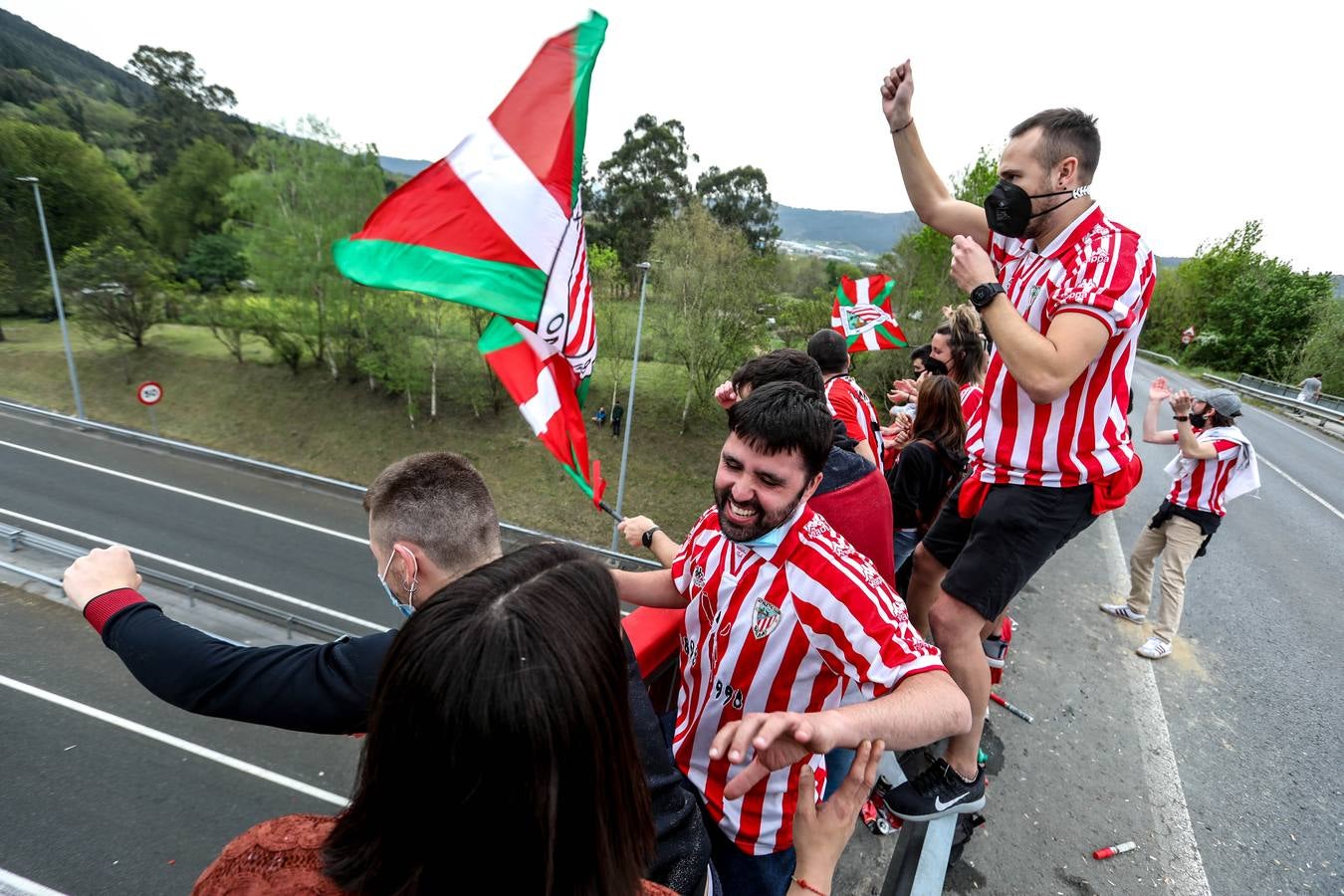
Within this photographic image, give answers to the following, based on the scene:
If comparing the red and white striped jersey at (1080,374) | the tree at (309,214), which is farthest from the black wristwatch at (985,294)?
the tree at (309,214)

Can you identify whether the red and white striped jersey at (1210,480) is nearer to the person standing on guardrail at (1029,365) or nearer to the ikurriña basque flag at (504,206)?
the person standing on guardrail at (1029,365)

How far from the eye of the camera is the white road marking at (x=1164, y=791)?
3195mm

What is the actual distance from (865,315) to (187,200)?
54.6m

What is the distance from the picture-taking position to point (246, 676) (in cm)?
180

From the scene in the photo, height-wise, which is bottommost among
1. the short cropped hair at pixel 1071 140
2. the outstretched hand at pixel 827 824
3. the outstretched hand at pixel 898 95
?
the outstretched hand at pixel 827 824

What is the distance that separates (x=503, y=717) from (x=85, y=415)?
37539 millimetres

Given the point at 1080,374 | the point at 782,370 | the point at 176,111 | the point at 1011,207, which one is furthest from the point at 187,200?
the point at 1080,374

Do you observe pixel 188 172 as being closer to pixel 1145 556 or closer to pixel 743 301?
pixel 743 301

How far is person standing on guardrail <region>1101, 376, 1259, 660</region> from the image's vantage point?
5.49 meters

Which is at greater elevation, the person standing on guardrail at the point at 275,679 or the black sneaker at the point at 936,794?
the person standing on guardrail at the point at 275,679

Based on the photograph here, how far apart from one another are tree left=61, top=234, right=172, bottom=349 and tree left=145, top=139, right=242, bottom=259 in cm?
1471

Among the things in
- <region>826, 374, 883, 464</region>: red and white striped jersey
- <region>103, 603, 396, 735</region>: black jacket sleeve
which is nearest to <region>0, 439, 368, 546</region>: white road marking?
<region>826, 374, 883, 464</region>: red and white striped jersey

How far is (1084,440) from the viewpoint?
2.38m

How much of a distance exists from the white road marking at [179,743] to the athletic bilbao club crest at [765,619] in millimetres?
8167
